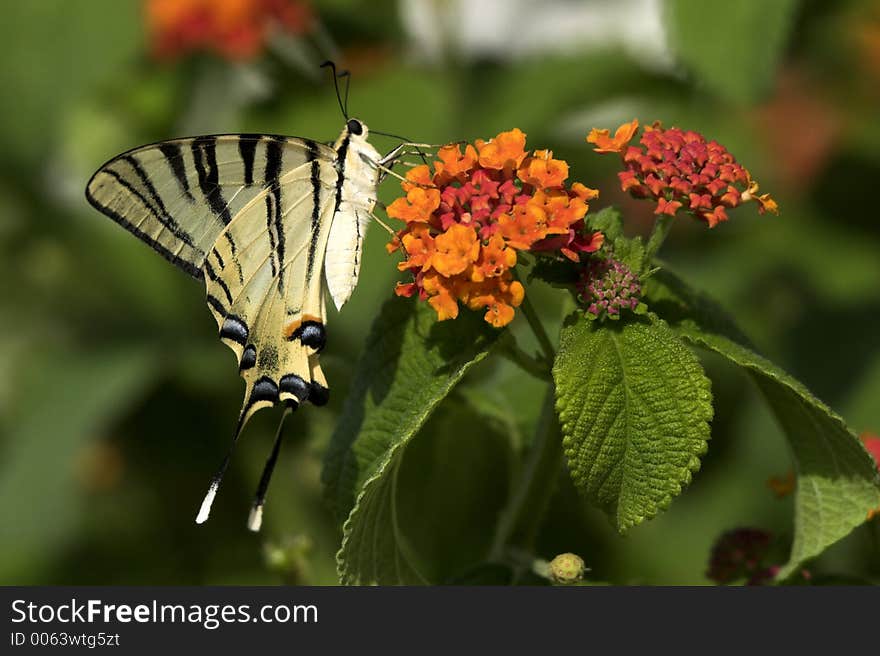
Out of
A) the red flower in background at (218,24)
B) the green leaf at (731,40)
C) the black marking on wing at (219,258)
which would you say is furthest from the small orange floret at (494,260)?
the red flower in background at (218,24)

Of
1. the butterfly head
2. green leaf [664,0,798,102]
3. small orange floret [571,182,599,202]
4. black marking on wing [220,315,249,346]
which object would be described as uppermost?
green leaf [664,0,798,102]

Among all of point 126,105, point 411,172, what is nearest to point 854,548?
point 411,172

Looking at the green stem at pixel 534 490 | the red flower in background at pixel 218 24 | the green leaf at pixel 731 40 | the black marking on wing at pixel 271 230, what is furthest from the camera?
the red flower in background at pixel 218 24

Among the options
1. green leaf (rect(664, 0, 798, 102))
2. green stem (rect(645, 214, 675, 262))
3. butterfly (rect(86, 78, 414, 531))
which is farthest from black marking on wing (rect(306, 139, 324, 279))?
green leaf (rect(664, 0, 798, 102))

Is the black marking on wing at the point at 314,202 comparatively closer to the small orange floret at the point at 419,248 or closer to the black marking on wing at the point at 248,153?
the black marking on wing at the point at 248,153

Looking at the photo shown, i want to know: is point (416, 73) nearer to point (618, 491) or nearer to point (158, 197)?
point (158, 197)

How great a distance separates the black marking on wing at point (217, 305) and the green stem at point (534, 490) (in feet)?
2.21

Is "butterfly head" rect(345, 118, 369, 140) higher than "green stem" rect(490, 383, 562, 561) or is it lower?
higher

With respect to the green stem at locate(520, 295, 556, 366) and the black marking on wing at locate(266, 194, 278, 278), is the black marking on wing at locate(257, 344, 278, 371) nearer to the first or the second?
the black marking on wing at locate(266, 194, 278, 278)

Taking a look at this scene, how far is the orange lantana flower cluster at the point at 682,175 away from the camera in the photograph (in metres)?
1.69

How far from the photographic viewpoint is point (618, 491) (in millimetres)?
1621

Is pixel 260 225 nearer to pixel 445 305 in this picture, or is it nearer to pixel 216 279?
pixel 216 279

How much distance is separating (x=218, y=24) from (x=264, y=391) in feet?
4.79

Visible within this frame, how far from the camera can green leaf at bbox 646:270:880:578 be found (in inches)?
67.0
